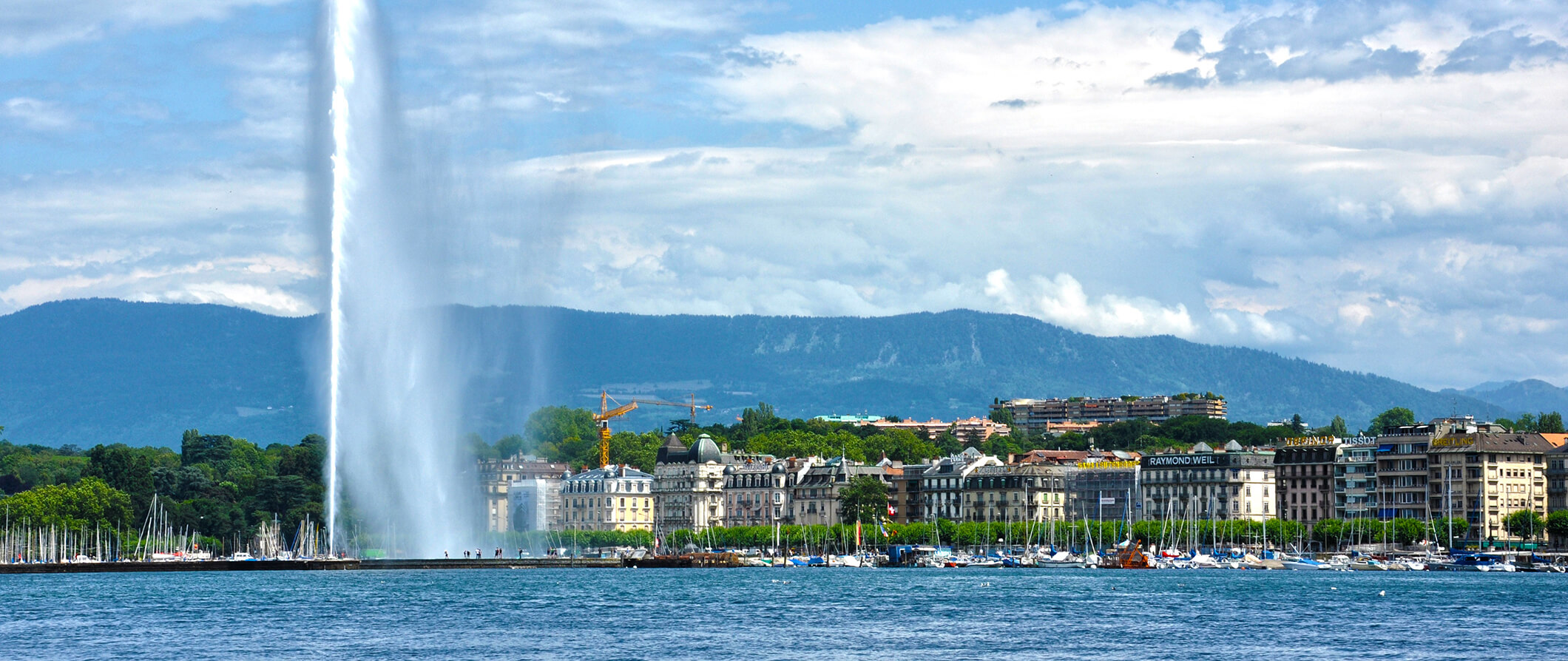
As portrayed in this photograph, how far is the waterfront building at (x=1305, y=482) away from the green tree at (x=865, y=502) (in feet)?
93.1

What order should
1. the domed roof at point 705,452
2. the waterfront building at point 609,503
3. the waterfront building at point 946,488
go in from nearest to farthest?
the waterfront building at point 946,488
the domed roof at point 705,452
the waterfront building at point 609,503

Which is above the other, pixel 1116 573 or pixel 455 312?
pixel 455 312

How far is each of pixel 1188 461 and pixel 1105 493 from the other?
7495 mm

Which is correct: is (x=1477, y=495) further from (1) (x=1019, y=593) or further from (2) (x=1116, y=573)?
(1) (x=1019, y=593)

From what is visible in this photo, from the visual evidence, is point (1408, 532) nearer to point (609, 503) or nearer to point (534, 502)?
point (609, 503)

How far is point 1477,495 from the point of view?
413 feet

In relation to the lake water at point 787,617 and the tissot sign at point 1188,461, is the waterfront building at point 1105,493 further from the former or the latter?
the lake water at point 787,617

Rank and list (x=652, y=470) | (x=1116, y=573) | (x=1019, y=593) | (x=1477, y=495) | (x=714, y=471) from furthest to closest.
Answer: (x=652, y=470)
(x=714, y=471)
(x=1477, y=495)
(x=1116, y=573)
(x=1019, y=593)

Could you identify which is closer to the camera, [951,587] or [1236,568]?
[951,587]

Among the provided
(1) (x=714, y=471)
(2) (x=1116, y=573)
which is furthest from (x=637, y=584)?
Answer: (1) (x=714, y=471)

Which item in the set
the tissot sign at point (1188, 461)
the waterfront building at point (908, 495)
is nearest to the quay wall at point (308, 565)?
the waterfront building at point (908, 495)

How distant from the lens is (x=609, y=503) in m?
174

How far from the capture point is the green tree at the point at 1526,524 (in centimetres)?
12069

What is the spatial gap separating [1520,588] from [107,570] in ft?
260
